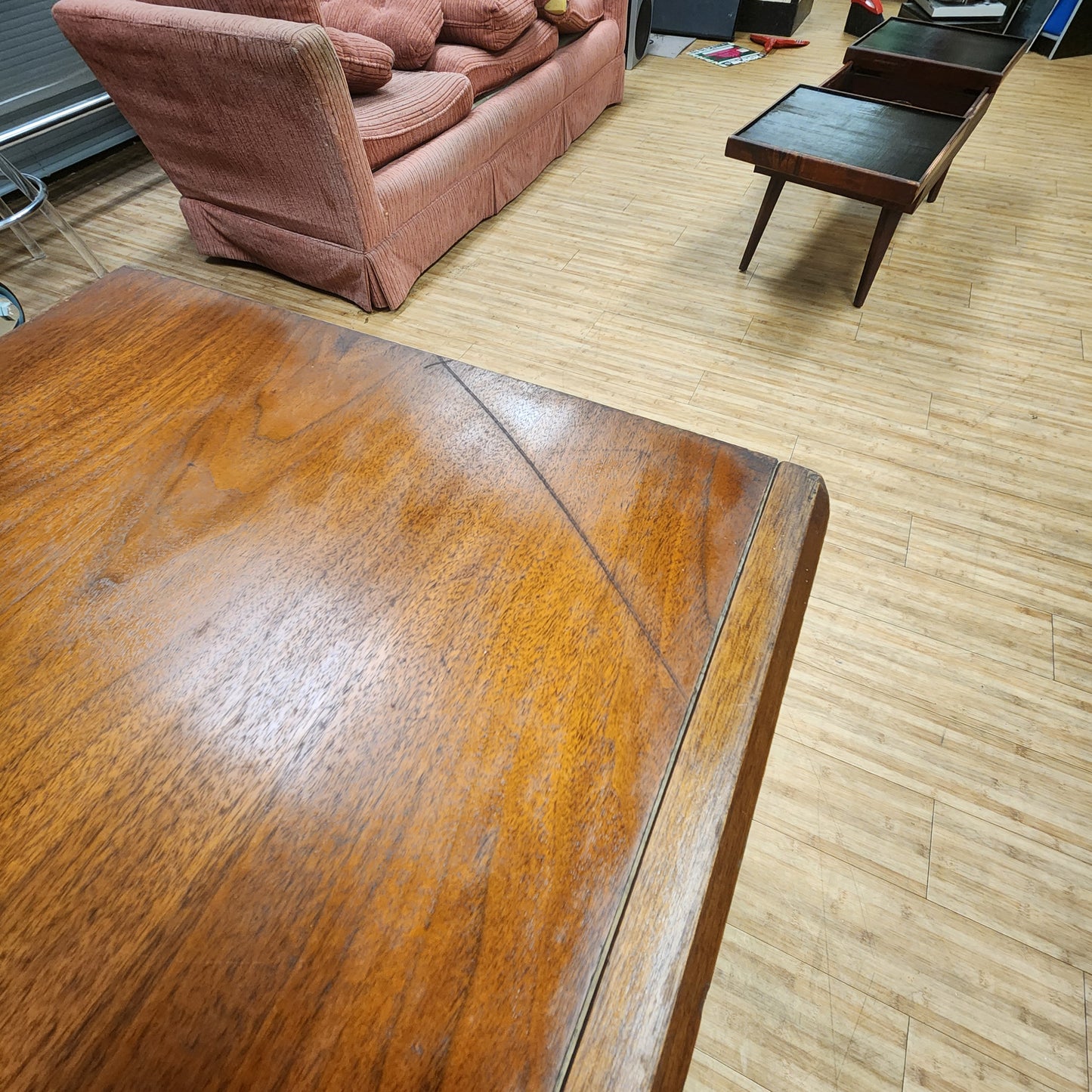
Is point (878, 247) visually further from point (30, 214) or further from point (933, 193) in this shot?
point (30, 214)

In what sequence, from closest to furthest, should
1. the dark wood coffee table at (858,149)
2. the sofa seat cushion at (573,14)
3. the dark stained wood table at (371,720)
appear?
1. the dark stained wood table at (371,720)
2. the dark wood coffee table at (858,149)
3. the sofa seat cushion at (573,14)

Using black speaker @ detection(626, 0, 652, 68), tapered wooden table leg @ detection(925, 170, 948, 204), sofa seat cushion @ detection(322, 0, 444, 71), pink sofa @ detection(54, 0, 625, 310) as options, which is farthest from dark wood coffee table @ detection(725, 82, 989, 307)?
black speaker @ detection(626, 0, 652, 68)

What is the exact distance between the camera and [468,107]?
1.88 metres

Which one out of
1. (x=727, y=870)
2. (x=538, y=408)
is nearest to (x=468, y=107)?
(x=538, y=408)

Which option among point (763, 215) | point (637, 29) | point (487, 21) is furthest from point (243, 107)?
point (637, 29)

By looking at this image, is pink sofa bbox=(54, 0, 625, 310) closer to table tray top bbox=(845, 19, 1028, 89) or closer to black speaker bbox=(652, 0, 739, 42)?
table tray top bbox=(845, 19, 1028, 89)

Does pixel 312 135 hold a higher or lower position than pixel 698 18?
higher

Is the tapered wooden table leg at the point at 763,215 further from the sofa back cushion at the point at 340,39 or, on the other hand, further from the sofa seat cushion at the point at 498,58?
the sofa back cushion at the point at 340,39

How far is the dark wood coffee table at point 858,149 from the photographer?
145 centimetres

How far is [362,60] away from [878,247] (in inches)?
56.1

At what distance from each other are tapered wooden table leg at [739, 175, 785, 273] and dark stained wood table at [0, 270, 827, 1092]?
1.51m

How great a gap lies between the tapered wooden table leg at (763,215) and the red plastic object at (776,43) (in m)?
2.08

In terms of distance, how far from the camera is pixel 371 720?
394 mm

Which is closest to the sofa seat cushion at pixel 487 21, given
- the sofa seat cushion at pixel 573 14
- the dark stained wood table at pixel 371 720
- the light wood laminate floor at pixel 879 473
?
the sofa seat cushion at pixel 573 14
